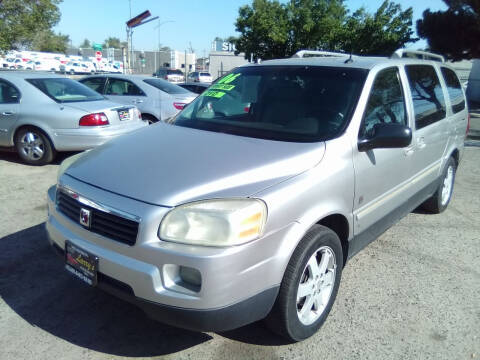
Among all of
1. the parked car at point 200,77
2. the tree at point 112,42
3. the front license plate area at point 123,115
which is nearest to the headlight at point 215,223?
the front license plate area at point 123,115

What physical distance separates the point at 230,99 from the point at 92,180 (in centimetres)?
159

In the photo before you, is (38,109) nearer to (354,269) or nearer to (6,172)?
(6,172)

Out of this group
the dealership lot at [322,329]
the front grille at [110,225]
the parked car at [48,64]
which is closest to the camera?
the front grille at [110,225]

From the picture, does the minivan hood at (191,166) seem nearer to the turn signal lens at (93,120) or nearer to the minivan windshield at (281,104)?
the minivan windshield at (281,104)

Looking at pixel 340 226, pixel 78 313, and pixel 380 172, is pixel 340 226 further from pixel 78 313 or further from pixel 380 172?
pixel 78 313

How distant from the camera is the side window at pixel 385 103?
311 cm

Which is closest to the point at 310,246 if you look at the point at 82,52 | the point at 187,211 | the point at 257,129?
the point at 187,211

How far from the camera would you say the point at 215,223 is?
2.13 meters

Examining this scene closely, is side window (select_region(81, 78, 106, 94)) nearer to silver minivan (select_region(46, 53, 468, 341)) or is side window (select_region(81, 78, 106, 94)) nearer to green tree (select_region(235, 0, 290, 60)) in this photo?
silver minivan (select_region(46, 53, 468, 341))

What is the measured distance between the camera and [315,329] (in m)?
2.70

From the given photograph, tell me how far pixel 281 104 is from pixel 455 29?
23.4 meters

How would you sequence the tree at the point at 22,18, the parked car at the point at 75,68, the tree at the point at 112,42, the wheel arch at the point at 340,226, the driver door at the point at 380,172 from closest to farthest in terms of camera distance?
the wheel arch at the point at 340,226 < the driver door at the point at 380,172 < the tree at the point at 22,18 < the parked car at the point at 75,68 < the tree at the point at 112,42

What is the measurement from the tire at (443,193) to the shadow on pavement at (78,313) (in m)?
3.36

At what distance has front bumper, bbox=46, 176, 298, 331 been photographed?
6.82 feet
